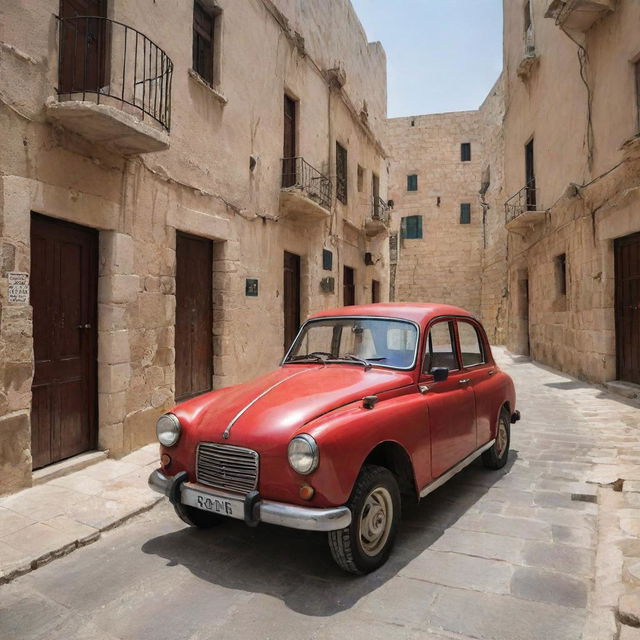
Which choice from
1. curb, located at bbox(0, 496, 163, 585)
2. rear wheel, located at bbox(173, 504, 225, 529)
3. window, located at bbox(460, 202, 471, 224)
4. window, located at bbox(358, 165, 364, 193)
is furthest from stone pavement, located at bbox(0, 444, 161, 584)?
window, located at bbox(460, 202, 471, 224)

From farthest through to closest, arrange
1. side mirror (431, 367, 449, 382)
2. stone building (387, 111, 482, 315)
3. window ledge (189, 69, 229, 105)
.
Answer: stone building (387, 111, 482, 315) → window ledge (189, 69, 229, 105) → side mirror (431, 367, 449, 382)

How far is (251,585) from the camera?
2.85m

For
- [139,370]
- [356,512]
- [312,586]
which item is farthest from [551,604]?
[139,370]

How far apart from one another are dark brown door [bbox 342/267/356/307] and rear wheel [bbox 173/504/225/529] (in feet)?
32.5

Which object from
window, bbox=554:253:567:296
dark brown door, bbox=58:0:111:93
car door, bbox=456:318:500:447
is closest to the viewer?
car door, bbox=456:318:500:447

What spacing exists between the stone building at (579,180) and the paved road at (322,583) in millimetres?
6235

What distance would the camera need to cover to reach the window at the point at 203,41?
22.7 ft

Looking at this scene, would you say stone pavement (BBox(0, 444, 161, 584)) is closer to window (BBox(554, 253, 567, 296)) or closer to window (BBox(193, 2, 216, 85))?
window (BBox(193, 2, 216, 85))

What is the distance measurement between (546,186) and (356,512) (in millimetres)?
12007

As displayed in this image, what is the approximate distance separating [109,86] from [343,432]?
453 cm

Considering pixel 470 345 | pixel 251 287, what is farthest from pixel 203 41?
pixel 470 345

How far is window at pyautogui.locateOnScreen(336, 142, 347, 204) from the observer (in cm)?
1221

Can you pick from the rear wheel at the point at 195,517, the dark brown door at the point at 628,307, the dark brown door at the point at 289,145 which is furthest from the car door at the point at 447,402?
the dark brown door at the point at 628,307

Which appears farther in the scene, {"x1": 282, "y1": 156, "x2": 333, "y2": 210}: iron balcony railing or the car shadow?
{"x1": 282, "y1": 156, "x2": 333, "y2": 210}: iron balcony railing
